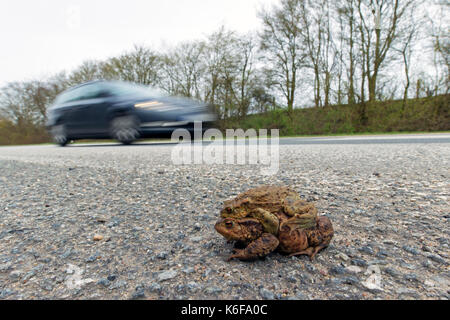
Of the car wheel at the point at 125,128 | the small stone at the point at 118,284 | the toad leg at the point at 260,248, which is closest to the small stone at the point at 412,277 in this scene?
the toad leg at the point at 260,248

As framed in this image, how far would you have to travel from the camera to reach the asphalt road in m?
1.14

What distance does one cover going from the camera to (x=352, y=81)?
17.3 m

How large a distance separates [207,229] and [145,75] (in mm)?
19172

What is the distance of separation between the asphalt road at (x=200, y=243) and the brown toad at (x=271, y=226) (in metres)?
0.07

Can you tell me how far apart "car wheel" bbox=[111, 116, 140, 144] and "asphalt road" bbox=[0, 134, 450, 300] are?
2.86 metres

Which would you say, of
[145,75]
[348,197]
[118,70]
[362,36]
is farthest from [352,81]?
[348,197]

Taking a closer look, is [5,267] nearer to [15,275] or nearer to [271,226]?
[15,275]

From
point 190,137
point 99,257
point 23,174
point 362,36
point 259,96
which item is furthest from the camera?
point 259,96

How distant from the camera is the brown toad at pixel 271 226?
1327mm

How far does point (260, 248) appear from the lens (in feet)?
4.25

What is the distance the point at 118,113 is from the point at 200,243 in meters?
4.69

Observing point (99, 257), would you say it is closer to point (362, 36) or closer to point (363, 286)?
point (363, 286)

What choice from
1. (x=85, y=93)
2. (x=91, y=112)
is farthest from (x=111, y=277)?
(x=85, y=93)

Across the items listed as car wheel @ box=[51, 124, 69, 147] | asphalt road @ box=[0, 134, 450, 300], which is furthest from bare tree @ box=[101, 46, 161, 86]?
asphalt road @ box=[0, 134, 450, 300]
